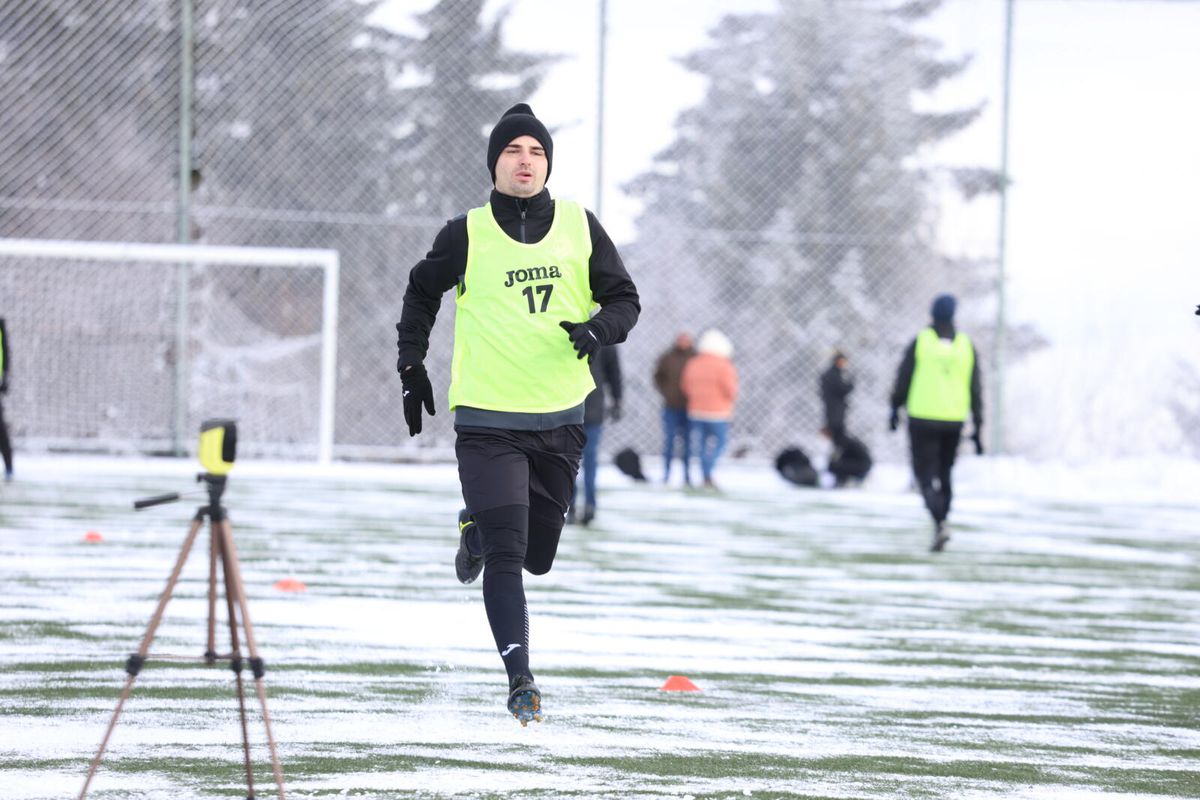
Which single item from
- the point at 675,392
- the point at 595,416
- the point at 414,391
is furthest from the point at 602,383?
the point at 414,391

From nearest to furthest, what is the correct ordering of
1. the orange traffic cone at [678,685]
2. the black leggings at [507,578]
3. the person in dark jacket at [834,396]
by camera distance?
the black leggings at [507,578]
the orange traffic cone at [678,685]
the person in dark jacket at [834,396]

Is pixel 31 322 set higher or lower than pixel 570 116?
lower

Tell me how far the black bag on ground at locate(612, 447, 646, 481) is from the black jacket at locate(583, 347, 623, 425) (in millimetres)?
5901

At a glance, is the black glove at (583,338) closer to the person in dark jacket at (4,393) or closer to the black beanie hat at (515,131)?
the black beanie hat at (515,131)

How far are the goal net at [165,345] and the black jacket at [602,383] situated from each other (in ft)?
21.8

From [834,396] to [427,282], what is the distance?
1713 centimetres

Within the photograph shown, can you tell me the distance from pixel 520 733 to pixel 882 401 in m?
19.4

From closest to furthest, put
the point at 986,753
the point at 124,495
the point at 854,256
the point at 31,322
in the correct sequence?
the point at 986,753 < the point at 124,495 < the point at 31,322 < the point at 854,256

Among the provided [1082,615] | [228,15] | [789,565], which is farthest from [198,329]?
[1082,615]

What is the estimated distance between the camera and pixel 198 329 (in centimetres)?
2277

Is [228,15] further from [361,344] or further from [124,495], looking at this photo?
[124,495]

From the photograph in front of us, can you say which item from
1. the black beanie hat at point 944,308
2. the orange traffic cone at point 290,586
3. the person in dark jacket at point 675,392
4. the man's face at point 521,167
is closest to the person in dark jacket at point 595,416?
the black beanie hat at point 944,308

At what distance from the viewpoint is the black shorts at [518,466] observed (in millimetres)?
6129

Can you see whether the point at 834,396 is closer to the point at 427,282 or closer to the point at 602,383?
the point at 602,383
